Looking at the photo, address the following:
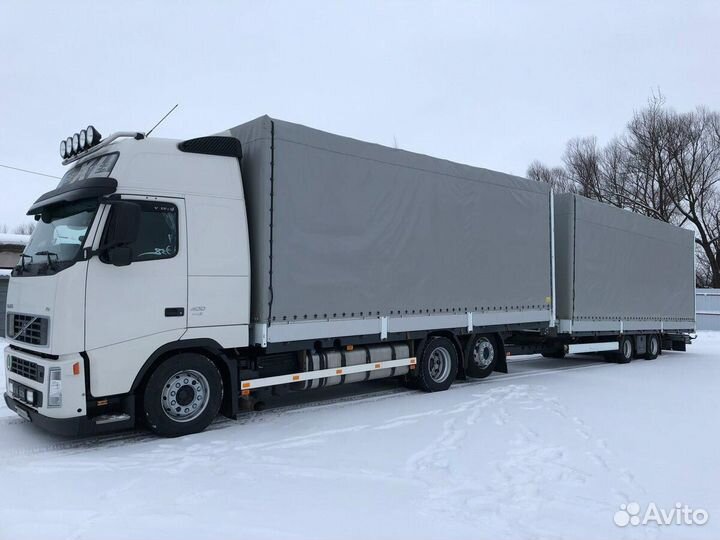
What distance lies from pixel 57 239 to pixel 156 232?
3.54 feet

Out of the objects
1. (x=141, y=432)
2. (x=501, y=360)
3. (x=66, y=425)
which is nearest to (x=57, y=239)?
(x=66, y=425)

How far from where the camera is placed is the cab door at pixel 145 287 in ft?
18.5

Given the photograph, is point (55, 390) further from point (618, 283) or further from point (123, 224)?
point (618, 283)

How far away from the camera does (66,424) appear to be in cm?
551

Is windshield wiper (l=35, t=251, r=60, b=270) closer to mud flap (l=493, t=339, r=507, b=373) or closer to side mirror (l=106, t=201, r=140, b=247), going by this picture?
side mirror (l=106, t=201, r=140, b=247)

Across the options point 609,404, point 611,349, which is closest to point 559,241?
point 611,349

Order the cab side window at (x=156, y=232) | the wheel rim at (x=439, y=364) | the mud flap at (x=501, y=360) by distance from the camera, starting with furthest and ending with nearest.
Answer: the mud flap at (x=501, y=360), the wheel rim at (x=439, y=364), the cab side window at (x=156, y=232)

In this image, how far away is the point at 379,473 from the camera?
5.16 m

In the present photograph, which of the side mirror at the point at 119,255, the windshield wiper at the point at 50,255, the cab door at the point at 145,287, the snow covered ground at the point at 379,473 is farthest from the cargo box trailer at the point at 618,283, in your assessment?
the windshield wiper at the point at 50,255

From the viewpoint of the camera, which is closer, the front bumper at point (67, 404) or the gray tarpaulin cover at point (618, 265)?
the front bumper at point (67, 404)

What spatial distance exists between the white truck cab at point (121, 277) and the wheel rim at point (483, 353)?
489cm

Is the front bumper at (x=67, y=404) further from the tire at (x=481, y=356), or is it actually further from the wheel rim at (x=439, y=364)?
the tire at (x=481, y=356)

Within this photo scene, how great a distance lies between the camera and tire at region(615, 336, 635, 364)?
1367cm

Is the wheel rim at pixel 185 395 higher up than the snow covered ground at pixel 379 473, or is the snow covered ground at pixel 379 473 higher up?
the wheel rim at pixel 185 395
